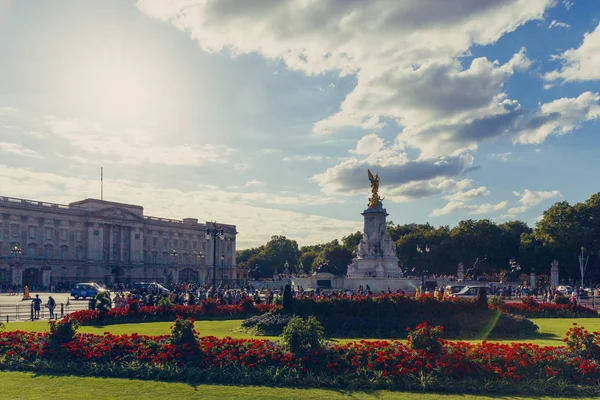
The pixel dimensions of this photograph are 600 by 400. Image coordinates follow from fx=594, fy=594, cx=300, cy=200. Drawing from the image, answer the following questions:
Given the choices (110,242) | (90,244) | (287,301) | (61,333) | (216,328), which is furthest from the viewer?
(110,242)

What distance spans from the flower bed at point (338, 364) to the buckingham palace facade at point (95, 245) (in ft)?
238

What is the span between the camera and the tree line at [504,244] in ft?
276

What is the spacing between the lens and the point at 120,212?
121m

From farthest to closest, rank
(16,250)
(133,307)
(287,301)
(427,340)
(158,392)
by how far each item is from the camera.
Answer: (16,250) < (133,307) < (287,301) < (427,340) < (158,392)

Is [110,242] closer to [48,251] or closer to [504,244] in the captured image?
[48,251]

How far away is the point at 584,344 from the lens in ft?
49.8

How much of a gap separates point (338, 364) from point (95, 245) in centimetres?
10824

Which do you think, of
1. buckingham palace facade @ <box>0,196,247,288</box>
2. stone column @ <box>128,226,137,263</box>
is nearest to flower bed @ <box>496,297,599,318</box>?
buckingham palace facade @ <box>0,196,247,288</box>

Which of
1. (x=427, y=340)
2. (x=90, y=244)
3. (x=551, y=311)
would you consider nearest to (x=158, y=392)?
(x=427, y=340)

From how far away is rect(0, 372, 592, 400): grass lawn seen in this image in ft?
43.7

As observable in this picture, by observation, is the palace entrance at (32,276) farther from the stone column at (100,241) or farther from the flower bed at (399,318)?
the flower bed at (399,318)

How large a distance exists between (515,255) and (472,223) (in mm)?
8870

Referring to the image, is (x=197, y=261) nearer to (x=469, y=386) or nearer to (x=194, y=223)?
(x=194, y=223)

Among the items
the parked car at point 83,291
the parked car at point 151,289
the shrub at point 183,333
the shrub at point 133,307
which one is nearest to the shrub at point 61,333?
the shrub at point 183,333
